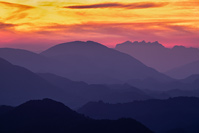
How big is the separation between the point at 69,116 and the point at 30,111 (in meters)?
17.6

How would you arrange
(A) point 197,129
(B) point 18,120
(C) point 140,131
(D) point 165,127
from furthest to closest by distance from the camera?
1. (D) point 165,127
2. (A) point 197,129
3. (B) point 18,120
4. (C) point 140,131

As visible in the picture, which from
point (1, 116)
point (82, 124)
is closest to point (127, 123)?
point (82, 124)

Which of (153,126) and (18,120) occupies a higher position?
(18,120)

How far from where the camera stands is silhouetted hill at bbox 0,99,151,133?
370ft

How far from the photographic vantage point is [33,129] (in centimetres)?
11612

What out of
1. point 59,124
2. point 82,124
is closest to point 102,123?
point 82,124

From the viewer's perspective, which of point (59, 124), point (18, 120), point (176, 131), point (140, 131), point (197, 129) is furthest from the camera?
point (197, 129)

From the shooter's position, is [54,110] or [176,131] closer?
[54,110]

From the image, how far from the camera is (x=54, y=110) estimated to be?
452ft

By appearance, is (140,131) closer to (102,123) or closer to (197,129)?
(102,123)

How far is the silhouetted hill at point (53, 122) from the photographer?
4441 inches

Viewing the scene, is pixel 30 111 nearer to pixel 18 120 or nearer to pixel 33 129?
pixel 18 120

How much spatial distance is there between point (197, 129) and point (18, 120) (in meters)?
90.8

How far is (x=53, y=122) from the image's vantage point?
12425 centimetres
